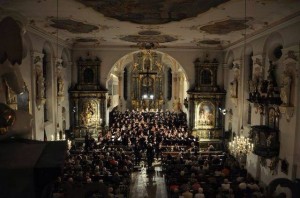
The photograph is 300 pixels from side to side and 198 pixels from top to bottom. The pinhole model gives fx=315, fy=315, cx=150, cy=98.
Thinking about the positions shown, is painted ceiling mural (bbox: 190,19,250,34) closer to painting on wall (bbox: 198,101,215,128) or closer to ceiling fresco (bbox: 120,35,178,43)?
ceiling fresco (bbox: 120,35,178,43)

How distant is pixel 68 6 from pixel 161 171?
35.4 ft

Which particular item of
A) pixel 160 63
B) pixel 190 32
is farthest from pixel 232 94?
pixel 160 63

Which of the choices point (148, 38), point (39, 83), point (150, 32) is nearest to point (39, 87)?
point (39, 83)

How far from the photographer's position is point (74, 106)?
24.8 m

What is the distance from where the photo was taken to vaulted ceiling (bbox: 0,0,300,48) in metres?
11.3

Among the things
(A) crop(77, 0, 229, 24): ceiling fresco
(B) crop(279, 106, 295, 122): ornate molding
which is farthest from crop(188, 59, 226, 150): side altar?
(B) crop(279, 106, 295, 122): ornate molding

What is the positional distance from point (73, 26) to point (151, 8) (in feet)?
19.4

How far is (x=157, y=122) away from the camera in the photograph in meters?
29.4

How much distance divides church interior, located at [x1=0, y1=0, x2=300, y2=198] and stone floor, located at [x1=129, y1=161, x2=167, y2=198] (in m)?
0.06

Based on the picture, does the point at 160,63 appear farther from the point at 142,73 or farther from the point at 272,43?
the point at 272,43

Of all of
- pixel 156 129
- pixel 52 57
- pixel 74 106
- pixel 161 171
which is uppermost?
pixel 52 57

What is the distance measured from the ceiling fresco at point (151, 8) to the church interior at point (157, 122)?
4cm

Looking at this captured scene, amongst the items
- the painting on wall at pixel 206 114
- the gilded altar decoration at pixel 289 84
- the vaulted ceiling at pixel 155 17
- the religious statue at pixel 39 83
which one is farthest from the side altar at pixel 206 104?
the religious statue at pixel 39 83

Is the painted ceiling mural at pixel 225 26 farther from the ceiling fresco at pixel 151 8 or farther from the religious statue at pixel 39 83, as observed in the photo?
the religious statue at pixel 39 83
